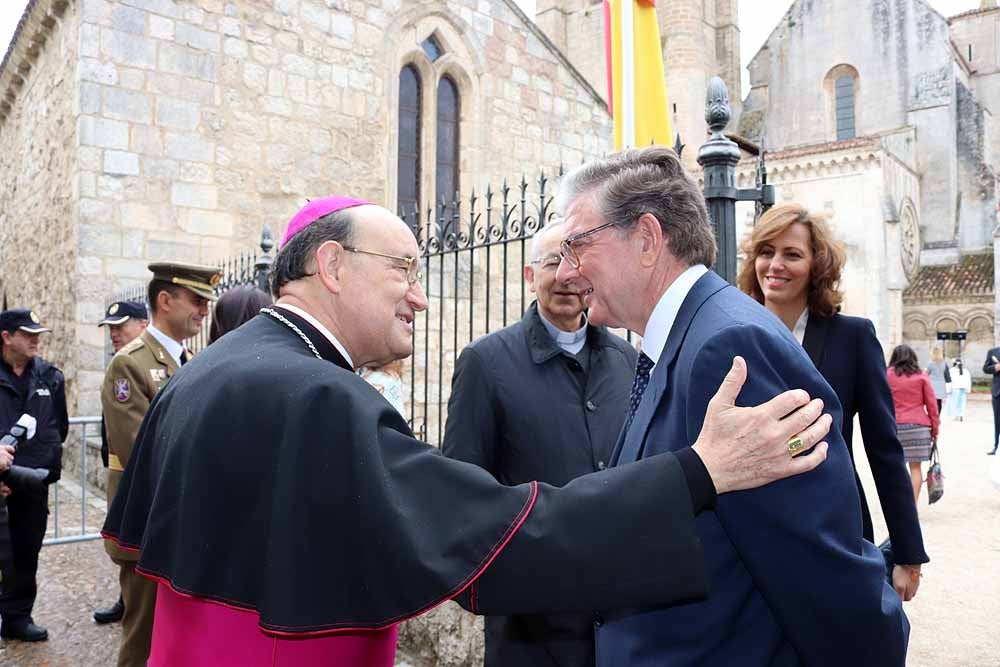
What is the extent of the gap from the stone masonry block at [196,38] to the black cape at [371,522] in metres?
8.50

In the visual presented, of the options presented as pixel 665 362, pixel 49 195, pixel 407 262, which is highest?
pixel 49 195

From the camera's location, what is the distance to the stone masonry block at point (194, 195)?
8.64 metres

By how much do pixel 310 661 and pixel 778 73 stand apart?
38163 mm

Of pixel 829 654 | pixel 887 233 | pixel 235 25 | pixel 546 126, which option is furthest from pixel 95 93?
pixel 887 233

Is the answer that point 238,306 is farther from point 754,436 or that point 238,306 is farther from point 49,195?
point 49,195

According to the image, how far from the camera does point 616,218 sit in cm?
184

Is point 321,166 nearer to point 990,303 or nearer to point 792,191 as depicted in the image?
point 792,191

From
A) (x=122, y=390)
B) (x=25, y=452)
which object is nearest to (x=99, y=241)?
(x=25, y=452)

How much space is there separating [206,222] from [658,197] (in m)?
8.13

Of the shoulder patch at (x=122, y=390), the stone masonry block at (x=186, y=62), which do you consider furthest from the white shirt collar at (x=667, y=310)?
the stone masonry block at (x=186, y=62)

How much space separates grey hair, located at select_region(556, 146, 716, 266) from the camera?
1799 millimetres

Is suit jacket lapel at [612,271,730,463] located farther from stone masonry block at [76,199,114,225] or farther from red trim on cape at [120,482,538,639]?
stone masonry block at [76,199,114,225]

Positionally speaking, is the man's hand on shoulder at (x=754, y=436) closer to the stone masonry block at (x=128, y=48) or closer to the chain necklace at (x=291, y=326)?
the chain necklace at (x=291, y=326)

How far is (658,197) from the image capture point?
180cm
